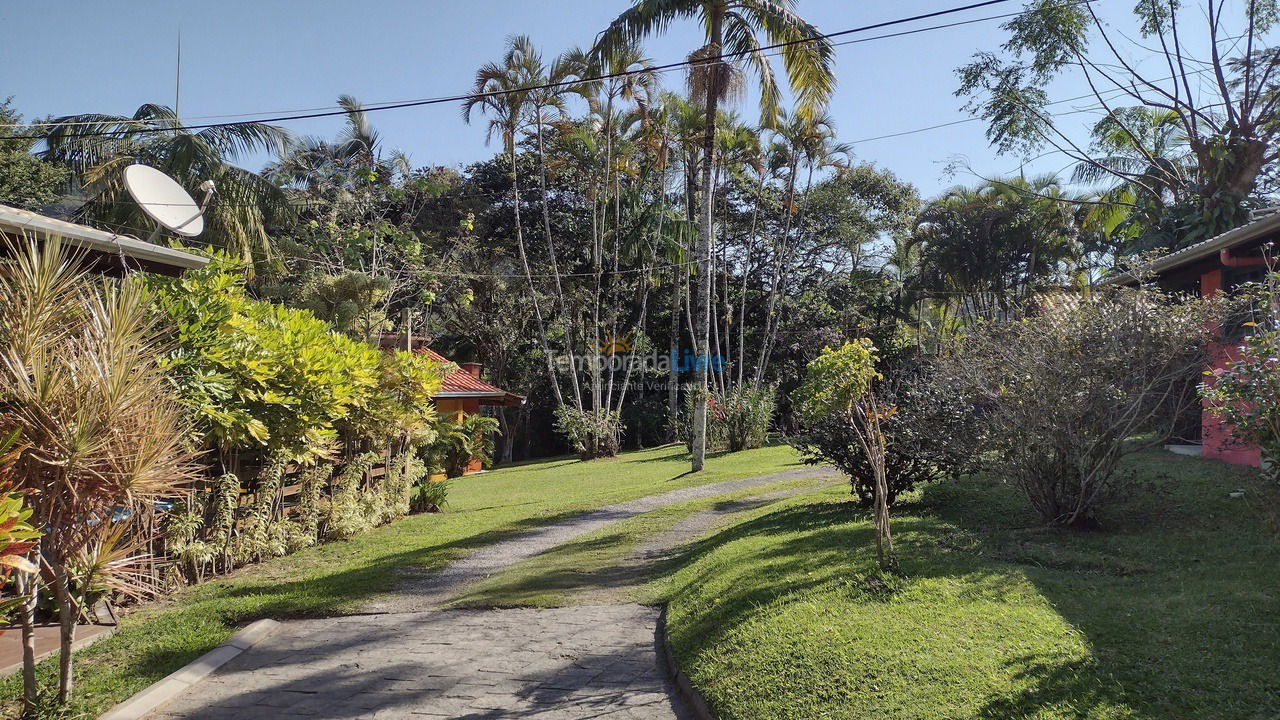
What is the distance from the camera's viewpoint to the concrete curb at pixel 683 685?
4547mm

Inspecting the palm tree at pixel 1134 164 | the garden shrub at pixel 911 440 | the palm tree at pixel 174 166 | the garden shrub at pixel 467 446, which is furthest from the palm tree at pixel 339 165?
the palm tree at pixel 1134 164

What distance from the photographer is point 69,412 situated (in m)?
4.28

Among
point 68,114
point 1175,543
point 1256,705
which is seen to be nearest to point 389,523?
point 1175,543

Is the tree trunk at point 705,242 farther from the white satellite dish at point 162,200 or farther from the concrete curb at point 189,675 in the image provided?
the concrete curb at point 189,675

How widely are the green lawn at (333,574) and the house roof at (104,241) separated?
117 inches

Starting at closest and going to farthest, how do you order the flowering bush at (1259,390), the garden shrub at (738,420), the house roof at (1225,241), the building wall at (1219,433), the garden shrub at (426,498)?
the flowering bush at (1259,390), the building wall at (1219,433), the house roof at (1225,241), the garden shrub at (426,498), the garden shrub at (738,420)

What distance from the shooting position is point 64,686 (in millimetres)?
4535

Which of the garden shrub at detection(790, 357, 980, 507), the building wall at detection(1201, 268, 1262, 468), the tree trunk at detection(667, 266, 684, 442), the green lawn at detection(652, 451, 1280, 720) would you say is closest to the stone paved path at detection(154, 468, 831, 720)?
the green lawn at detection(652, 451, 1280, 720)

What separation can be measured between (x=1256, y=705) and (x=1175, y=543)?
3.66 metres

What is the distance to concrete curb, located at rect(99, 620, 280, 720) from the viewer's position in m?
4.77

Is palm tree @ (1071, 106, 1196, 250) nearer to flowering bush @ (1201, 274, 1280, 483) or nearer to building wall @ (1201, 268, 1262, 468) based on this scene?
building wall @ (1201, 268, 1262, 468)

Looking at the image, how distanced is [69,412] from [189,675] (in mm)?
2140

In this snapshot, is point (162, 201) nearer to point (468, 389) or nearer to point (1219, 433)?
point (1219, 433)

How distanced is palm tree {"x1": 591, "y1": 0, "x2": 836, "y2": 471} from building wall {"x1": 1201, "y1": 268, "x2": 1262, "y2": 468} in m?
7.26
